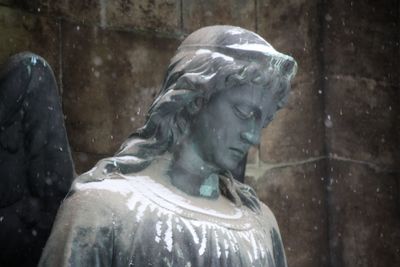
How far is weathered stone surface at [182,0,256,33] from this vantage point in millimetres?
6109

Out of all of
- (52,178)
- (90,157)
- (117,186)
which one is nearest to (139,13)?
(90,157)

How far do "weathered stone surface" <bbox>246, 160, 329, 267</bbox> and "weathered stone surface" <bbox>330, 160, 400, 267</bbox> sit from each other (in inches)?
1.8

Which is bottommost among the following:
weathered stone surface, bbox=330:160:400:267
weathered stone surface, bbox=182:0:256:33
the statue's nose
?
weathered stone surface, bbox=330:160:400:267

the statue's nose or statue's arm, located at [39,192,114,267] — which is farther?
the statue's nose

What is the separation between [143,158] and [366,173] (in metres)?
1.86

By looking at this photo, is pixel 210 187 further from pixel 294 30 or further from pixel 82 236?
pixel 294 30

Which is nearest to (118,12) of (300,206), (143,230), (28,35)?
(28,35)

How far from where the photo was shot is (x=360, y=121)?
251 inches

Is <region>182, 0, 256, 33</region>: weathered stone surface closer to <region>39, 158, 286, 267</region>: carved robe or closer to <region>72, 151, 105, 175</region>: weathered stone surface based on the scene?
<region>72, 151, 105, 175</region>: weathered stone surface

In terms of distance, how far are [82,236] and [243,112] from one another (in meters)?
0.65

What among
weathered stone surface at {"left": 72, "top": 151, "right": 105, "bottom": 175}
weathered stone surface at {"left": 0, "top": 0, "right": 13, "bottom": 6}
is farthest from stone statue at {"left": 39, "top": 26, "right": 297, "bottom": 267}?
weathered stone surface at {"left": 0, "top": 0, "right": 13, "bottom": 6}

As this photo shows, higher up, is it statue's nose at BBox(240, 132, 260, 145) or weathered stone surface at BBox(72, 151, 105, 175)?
statue's nose at BBox(240, 132, 260, 145)

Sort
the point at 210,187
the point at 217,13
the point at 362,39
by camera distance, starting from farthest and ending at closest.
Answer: the point at 362,39 < the point at 217,13 < the point at 210,187

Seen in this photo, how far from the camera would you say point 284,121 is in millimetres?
6332
